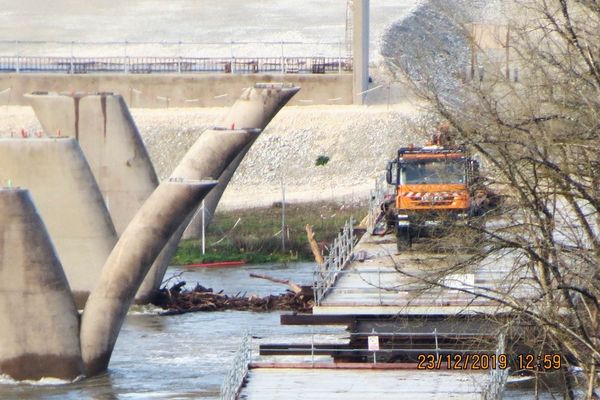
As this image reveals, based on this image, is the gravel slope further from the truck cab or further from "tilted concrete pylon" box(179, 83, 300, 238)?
the truck cab

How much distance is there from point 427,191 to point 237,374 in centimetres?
796

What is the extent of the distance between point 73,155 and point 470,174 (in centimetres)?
1371

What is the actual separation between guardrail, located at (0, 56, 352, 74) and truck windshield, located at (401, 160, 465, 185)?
33.0m

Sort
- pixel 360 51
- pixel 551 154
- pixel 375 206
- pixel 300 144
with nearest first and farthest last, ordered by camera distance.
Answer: pixel 551 154, pixel 375 206, pixel 300 144, pixel 360 51

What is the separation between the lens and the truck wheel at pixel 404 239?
31312 mm

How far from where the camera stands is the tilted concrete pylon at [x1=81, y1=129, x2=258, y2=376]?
31.0 m

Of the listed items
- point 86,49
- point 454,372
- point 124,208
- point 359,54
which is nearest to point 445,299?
point 454,372

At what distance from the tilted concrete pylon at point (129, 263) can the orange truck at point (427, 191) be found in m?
3.80

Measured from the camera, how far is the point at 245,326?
120 feet

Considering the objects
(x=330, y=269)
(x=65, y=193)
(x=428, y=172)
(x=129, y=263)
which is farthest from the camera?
(x=65, y=193)

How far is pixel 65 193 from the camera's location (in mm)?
35125
